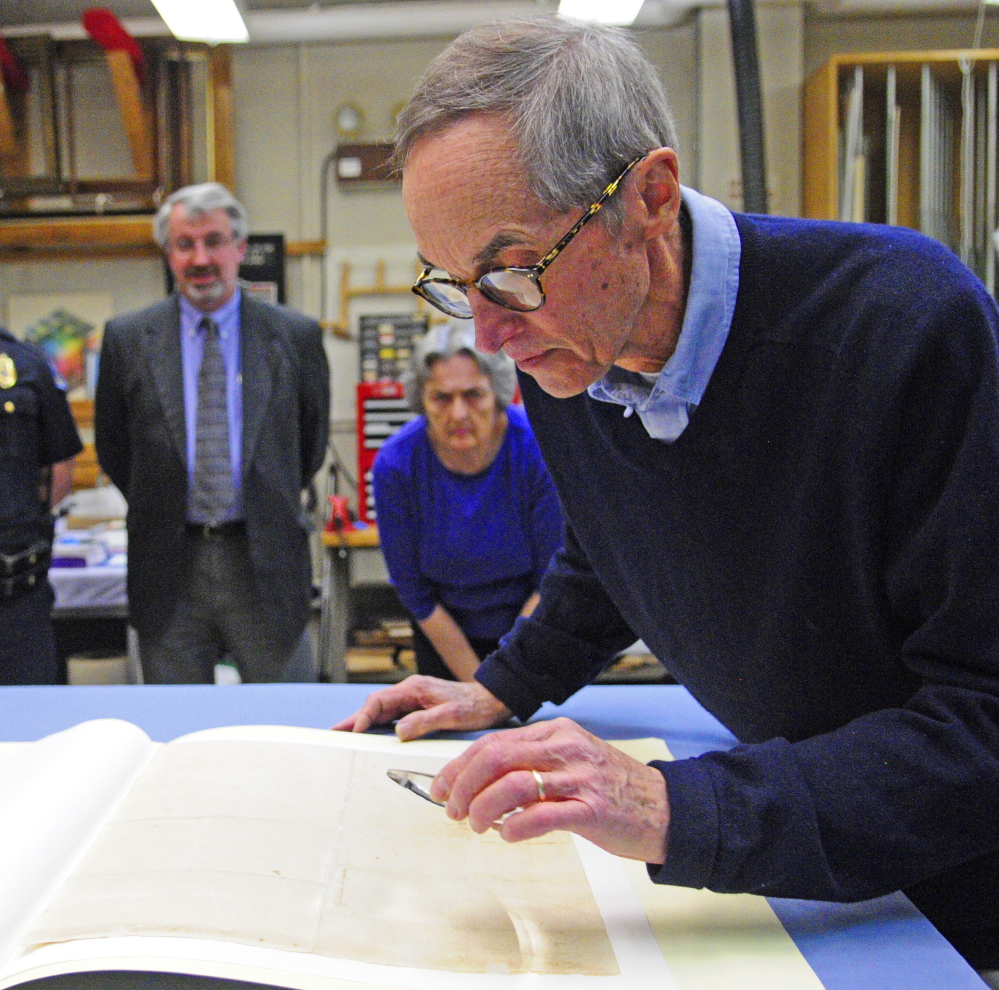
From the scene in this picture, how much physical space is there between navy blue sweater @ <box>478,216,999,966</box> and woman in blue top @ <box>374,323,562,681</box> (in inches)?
39.8

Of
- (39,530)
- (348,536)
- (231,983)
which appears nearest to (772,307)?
(231,983)

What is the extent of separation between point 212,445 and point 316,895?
6.57 feet

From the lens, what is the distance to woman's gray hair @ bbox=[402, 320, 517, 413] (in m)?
2.11

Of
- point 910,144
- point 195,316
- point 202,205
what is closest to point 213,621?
point 195,316

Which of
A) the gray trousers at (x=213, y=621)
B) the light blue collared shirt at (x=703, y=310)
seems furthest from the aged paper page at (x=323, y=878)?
the gray trousers at (x=213, y=621)

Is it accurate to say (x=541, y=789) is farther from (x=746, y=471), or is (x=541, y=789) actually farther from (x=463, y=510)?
(x=463, y=510)

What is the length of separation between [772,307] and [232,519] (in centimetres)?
192

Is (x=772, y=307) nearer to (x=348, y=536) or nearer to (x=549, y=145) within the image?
(x=549, y=145)

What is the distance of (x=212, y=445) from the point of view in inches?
99.7

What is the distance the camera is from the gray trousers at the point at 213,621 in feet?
8.09

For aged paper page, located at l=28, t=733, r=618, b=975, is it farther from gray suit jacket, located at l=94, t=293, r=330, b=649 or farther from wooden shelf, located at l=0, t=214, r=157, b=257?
wooden shelf, located at l=0, t=214, r=157, b=257

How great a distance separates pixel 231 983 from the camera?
62 cm

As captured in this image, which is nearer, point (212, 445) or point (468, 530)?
point (468, 530)

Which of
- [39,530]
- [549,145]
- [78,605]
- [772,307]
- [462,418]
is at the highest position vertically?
[549,145]
